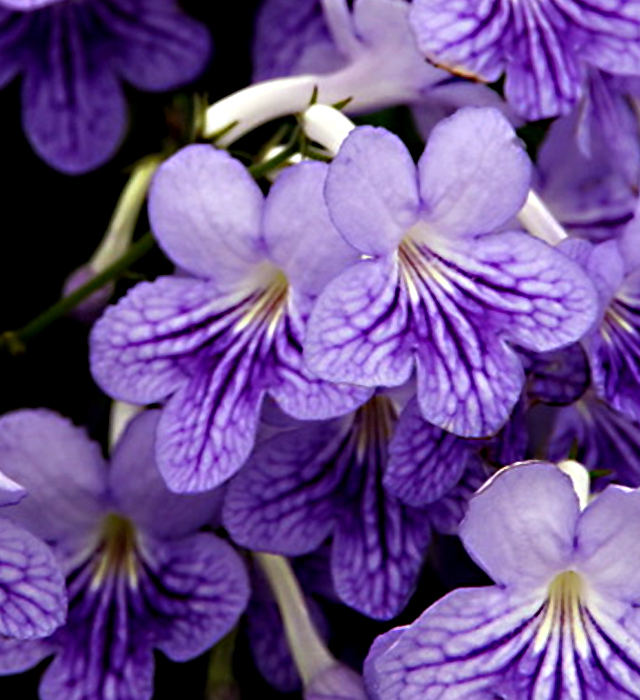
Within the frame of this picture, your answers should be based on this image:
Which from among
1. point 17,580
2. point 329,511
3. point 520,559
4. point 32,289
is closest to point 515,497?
point 520,559

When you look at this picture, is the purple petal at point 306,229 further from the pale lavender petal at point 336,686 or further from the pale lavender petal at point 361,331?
the pale lavender petal at point 336,686

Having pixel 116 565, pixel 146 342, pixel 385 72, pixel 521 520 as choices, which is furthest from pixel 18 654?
pixel 385 72

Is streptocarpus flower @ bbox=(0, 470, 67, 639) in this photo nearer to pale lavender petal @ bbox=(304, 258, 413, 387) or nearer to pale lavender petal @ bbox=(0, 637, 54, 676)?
pale lavender petal @ bbox=(0, 637, 54, 676)

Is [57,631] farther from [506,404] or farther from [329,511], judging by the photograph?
[506,404]

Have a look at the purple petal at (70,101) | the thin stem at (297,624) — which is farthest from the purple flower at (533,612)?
the purple petal at (70,101)

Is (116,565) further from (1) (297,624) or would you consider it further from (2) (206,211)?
(2) (206,211)

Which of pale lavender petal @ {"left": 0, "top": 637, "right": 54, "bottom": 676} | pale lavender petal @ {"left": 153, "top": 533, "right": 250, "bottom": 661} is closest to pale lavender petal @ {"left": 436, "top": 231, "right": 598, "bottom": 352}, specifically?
pale lavender petal @ {"left": 153, "top": 533, "right": 250, "bottom": 661}

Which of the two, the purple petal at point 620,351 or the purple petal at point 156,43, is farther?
the purple petal at point 156,43

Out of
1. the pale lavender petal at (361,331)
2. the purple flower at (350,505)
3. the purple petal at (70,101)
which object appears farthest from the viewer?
the purple petal at (70,101)
